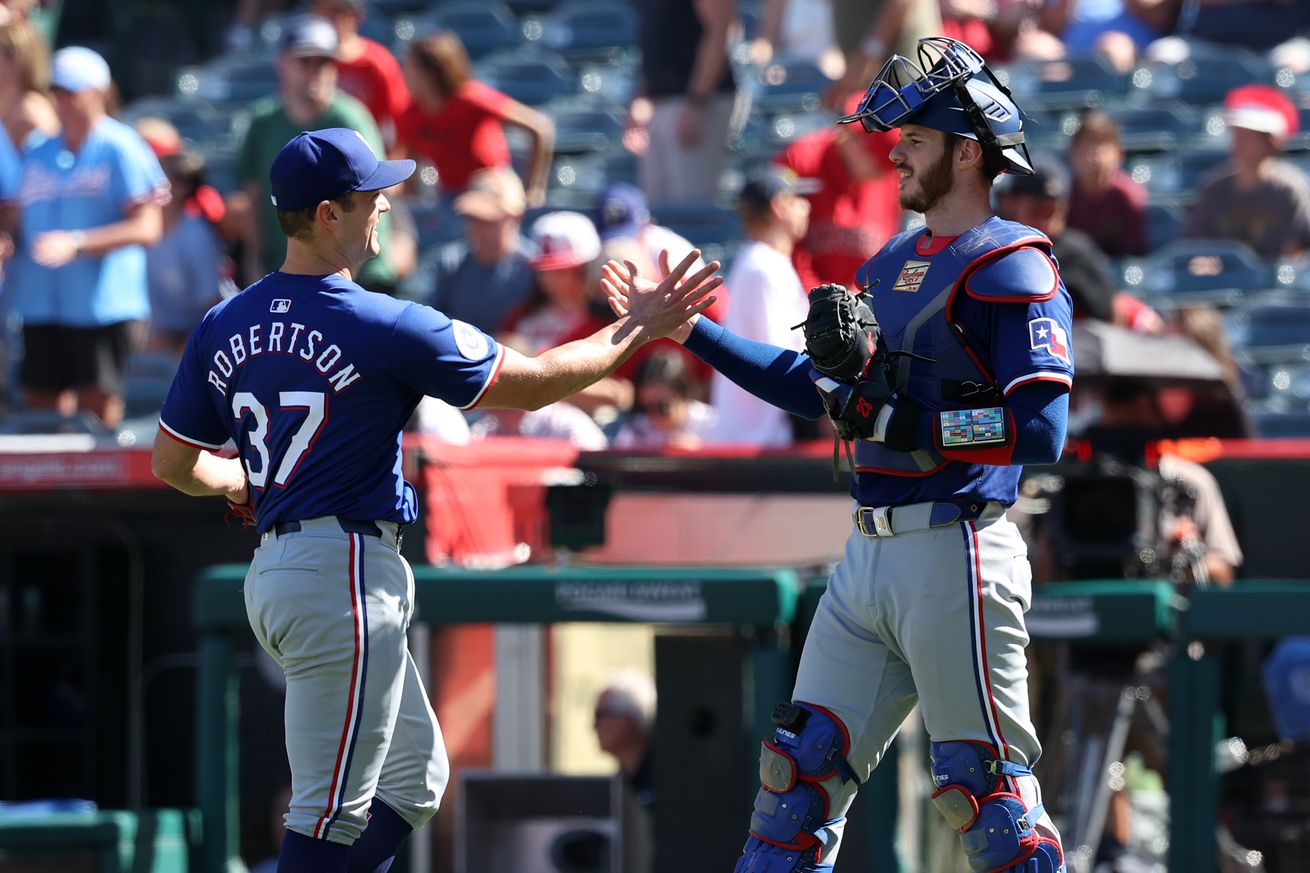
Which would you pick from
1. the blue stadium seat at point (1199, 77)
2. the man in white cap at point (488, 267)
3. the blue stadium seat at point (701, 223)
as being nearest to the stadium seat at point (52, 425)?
the man in white cap at point (488, 267)

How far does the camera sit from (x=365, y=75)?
1017 cm

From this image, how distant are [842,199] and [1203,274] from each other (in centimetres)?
192

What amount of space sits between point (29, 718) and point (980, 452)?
4.97m

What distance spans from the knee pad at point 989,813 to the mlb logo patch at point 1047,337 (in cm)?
78

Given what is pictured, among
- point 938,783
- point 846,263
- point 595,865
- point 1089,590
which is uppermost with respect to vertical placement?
point 846,263

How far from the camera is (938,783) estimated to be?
4.03m

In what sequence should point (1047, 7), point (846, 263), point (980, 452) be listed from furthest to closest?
point (1047, 7), point (846, 263), point (980, 452)

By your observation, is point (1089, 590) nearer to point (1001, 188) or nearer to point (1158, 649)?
point (1158, 649)

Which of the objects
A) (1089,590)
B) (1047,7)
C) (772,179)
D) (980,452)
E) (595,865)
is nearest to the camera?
(980,452)

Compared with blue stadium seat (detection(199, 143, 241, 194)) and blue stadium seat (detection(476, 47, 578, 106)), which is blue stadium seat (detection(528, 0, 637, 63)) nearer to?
blue stadium seat (detection(476, 47, 578, 106))

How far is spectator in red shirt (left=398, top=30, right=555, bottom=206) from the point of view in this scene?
9.64m

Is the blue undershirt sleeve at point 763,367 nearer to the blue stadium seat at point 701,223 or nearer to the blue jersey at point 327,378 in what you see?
the blue jersey at point 327,378

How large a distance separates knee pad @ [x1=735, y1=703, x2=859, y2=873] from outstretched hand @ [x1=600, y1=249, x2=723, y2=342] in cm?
85

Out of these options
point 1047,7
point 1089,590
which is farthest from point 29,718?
point 1047,7
